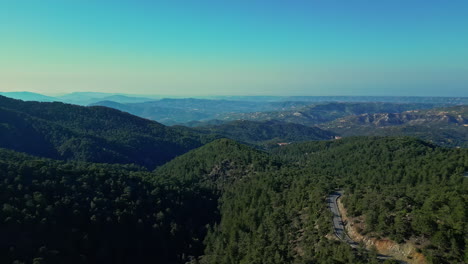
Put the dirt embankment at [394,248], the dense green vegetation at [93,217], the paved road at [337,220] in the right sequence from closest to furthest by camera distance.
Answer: the dirt embankment at [394,248], the paved road at [337,220], the dense green vegetation at [93,217]

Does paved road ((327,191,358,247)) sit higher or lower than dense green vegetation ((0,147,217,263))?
higher

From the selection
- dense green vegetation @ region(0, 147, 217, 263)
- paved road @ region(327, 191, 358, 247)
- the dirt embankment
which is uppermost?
the dirt embankment

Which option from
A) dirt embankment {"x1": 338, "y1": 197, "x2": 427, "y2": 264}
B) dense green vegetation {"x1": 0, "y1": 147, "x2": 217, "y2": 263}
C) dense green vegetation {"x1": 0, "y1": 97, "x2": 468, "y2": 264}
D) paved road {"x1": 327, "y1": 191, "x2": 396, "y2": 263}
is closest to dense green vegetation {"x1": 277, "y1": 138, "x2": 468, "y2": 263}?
dense green vegetation {"x1": 0, "y1": 97, "x2": 468, "y2": 264}

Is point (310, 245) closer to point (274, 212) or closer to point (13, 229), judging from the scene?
point (274, 212)

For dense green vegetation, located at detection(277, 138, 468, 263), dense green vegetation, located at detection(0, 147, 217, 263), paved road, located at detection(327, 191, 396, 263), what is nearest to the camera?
dense green vegetation, located at detection(277, 138, 468, 263)

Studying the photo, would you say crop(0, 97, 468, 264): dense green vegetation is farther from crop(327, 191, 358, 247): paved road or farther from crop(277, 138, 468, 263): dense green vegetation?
crop(327, 191, 358, 247): paved road

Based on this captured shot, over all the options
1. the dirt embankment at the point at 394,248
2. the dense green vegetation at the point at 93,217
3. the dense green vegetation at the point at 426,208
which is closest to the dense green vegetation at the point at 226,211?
the dense green vegetation at the point at 426,208

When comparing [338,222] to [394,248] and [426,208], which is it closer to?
[394,248]

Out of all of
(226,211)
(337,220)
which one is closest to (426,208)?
(337,220)

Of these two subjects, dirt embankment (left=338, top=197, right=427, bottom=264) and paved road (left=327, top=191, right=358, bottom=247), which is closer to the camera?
dirt embankment (left=338, top=197, right=427, bottom=264)

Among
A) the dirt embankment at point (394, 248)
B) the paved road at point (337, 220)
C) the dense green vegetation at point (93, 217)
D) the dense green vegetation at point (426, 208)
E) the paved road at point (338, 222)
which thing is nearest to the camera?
the dense green vegetation at point (426, 208)

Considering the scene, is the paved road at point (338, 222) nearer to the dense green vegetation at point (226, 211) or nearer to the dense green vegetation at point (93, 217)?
the dense green vegetation at point (226, 211)

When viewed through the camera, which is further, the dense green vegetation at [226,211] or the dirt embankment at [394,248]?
the dense green vegetation at [226,211]
